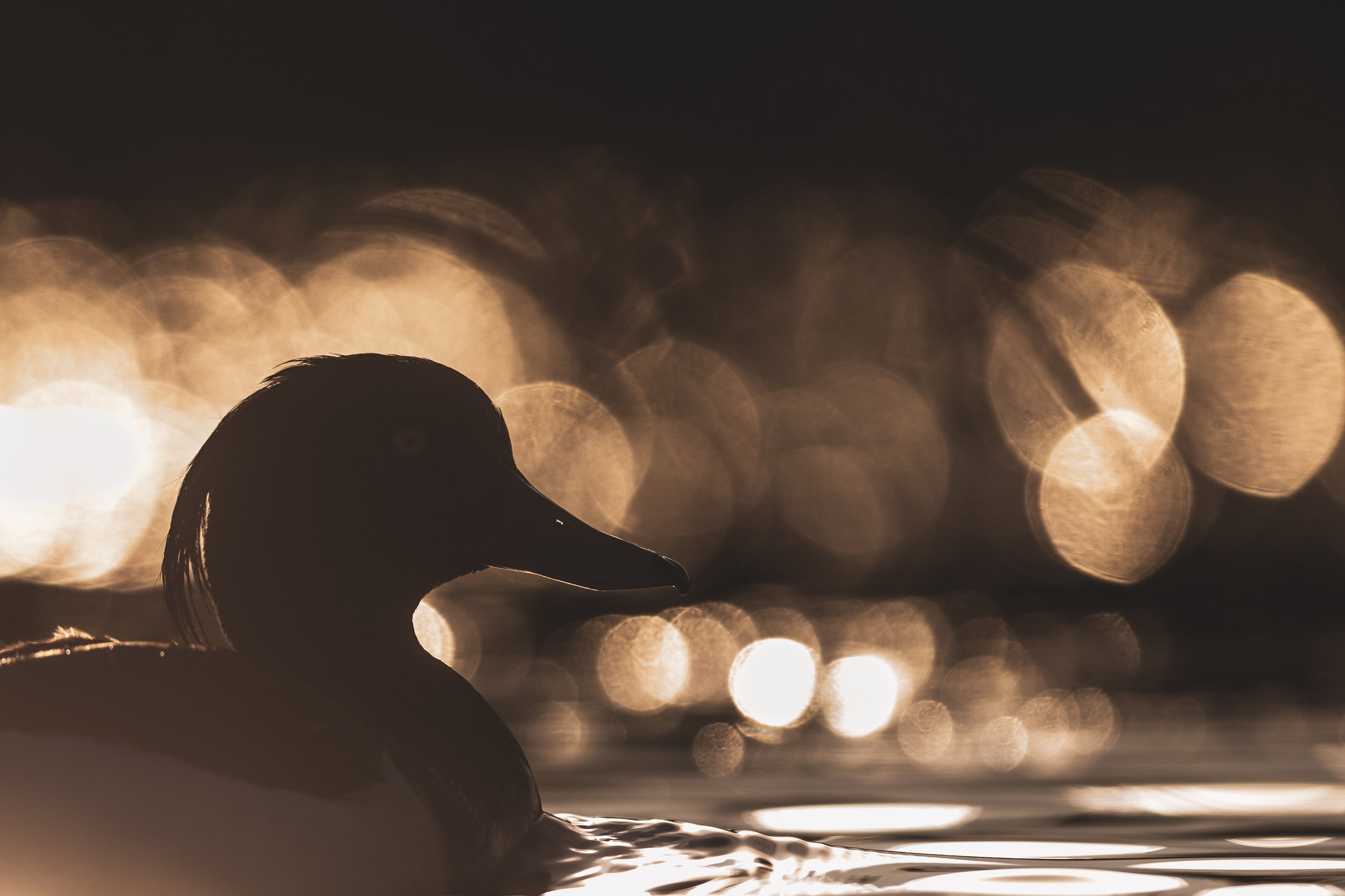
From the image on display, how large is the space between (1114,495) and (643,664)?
24.6 metres

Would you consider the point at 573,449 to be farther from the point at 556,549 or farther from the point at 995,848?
the point at 556,549

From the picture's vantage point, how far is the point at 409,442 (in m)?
4.94

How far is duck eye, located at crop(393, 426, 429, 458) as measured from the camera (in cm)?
493

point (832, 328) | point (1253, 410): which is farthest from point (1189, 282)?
point (1253, 410)

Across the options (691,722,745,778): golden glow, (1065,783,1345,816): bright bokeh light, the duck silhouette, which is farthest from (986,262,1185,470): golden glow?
the duck silhouette

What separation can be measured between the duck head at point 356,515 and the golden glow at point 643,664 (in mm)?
5755

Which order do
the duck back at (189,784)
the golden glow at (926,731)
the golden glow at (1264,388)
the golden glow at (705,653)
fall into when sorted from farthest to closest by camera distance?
1. the golden glow at (1264,388)
2. the golden glow at (705,653)
3. the golden glow at (926,731)
4. the duck back at (189,784)

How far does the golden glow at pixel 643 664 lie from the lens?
1188 cm

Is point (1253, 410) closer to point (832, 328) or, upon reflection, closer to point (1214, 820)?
point (832, 328)

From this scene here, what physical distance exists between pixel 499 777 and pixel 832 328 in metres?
62.9

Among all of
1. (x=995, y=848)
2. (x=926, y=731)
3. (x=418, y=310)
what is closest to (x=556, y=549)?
(x=995, y=848)

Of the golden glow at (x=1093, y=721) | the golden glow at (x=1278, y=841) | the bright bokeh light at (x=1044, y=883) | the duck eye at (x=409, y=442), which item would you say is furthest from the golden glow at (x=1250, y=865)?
the golden glow at (x=1093, y=721)

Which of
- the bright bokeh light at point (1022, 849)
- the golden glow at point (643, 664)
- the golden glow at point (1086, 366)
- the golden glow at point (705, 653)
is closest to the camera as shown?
the bright bokeh light at point (1022, 849)

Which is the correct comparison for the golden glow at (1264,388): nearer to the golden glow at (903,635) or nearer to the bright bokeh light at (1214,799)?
the golden glow at (903,635)
